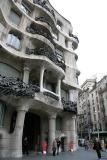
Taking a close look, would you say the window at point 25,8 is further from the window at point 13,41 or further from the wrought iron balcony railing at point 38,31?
the window at point 13,41

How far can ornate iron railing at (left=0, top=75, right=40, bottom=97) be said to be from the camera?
14648 millimetres

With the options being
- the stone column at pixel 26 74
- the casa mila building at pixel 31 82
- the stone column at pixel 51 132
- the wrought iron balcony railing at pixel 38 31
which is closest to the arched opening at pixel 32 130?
the casa mila building at pixel 31 82

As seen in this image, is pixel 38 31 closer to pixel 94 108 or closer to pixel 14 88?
pixel 14 88

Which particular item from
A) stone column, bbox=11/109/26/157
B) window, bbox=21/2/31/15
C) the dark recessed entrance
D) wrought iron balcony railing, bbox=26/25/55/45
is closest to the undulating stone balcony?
stone column, bbox=11/109/26/157

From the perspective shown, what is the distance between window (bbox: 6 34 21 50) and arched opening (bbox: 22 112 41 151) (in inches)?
296

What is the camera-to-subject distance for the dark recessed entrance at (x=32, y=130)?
2075 centimetres

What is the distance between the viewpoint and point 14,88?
1502cm

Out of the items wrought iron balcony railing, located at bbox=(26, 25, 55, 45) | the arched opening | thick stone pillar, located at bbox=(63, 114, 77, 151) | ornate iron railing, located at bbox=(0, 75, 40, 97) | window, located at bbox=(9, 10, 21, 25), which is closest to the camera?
ornate iron railing, located at bbox=(0, 75, 40, 97)

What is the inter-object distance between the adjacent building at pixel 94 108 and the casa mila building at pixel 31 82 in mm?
23906

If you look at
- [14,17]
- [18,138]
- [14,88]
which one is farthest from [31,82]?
[14,17]

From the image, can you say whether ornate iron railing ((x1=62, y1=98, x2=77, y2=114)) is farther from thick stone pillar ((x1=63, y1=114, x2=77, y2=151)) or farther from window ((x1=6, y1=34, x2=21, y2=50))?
window ((x1=6, y1=34, x2=21, y2=50))

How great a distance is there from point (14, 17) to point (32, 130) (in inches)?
503

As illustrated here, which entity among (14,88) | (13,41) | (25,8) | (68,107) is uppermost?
(25,8)

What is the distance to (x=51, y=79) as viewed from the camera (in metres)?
21.7
